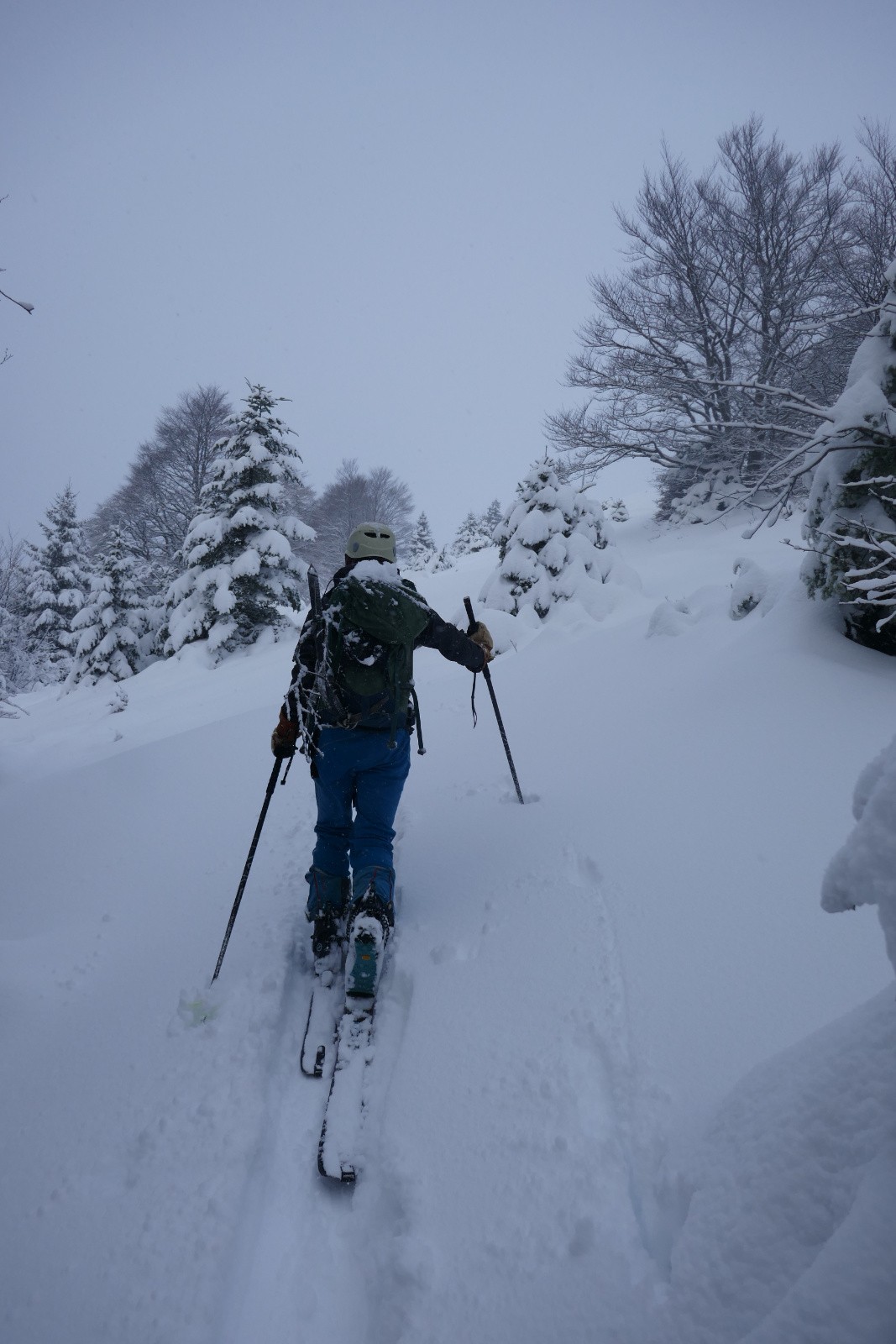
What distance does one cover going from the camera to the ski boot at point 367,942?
2.56 m

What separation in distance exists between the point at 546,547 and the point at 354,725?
7.92 m

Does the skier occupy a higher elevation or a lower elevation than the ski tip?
higher

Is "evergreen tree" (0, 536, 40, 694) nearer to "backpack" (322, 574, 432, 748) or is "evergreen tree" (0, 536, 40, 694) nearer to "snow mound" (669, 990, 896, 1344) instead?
"backpack" (322, 574, 432, 748)

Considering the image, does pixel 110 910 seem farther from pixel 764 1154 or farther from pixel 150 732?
pixel 150 732

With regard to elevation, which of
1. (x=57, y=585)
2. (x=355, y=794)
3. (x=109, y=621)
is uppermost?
(x=57, y=585)

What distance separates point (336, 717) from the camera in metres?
3.04

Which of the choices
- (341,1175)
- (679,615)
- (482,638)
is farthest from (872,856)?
(679,615)

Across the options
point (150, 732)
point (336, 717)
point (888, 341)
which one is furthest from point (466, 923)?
point (150, 732)

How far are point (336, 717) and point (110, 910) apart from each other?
174cm

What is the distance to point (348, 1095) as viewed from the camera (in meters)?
2.17

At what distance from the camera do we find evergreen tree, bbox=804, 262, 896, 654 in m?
4.02

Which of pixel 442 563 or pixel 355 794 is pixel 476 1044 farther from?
pixel 442 563

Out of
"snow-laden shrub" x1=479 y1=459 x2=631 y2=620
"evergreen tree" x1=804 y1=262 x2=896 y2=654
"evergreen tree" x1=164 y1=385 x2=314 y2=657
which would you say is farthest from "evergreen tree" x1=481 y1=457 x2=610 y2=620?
"evergreen tree" x1=804 y1=262 x2=896 y2=654

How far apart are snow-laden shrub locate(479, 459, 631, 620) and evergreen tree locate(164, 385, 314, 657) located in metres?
4.88
